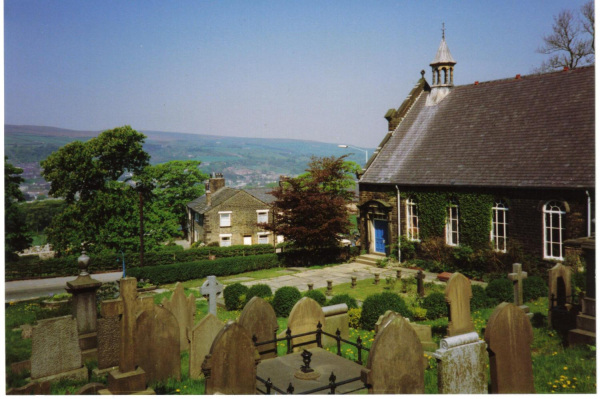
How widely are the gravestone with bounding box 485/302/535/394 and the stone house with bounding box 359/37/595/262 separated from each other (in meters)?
12.3

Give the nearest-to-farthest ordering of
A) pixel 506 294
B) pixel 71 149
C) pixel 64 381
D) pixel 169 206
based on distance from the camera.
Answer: pixel 64 381 < pixel 506 294 < pixel 71 149 < pixel 169 206

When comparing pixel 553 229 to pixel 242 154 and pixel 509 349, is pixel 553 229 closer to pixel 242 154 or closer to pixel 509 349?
pixel 509 349

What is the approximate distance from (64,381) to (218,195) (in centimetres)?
3563

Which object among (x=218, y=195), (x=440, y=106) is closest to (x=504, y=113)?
(x=440, y=106)

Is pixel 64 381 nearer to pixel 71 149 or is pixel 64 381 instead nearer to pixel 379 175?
pixel 379 175

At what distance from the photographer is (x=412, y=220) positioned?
26625 mm

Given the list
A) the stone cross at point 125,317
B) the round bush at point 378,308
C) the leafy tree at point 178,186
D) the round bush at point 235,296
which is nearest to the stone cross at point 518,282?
the round bush at point 378,308

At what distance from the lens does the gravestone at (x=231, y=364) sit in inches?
285

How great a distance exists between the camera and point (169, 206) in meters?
51.9

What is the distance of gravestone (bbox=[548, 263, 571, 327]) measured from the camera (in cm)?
1241

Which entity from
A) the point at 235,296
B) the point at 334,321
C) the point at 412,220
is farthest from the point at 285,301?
the point at 412,220

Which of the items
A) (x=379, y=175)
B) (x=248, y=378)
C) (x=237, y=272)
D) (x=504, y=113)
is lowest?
(x=237, y=272)

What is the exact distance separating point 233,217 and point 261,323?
33.4 meters

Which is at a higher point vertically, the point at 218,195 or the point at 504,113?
the point at 504,113
